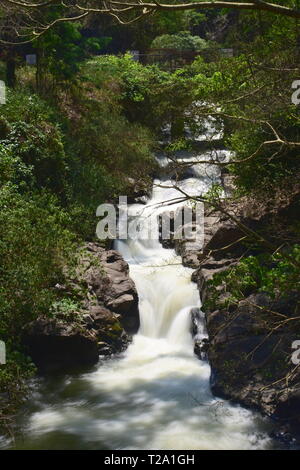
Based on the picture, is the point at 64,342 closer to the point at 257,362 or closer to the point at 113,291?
the point at 113,291

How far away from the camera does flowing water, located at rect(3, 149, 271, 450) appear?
9.50 meters

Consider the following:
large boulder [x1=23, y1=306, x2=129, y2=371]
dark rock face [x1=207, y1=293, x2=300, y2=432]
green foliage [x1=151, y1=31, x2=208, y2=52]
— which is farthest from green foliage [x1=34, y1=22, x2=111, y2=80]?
green foliage [x1=151, y1=31, x2=208, y2=52]

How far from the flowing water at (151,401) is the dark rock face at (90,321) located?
37 centimetres

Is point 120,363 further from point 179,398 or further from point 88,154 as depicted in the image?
point 88,154

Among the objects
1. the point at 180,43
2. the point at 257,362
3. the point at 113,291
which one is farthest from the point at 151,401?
the point at 180,43

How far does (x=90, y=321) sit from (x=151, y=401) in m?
2.50

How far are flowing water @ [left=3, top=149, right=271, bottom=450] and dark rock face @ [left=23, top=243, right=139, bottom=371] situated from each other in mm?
370

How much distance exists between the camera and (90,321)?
12.7 meters

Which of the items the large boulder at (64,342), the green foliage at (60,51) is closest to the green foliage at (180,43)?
the green foliage at (60,51)

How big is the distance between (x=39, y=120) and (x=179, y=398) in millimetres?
8746

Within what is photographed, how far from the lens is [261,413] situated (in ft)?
32.9

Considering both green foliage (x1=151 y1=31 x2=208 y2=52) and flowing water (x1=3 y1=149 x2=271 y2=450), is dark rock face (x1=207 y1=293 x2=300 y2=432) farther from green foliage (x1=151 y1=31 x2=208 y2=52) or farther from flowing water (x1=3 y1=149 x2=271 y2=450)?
green foliage (x1=151 y1=31 x2=208 y2=52)

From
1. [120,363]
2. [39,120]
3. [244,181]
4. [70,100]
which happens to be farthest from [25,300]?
[70,100]

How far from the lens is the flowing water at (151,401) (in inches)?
374
